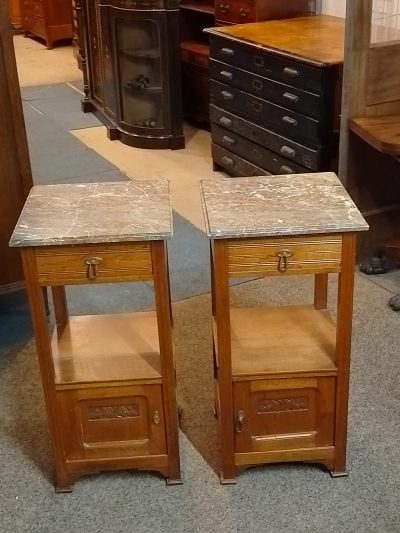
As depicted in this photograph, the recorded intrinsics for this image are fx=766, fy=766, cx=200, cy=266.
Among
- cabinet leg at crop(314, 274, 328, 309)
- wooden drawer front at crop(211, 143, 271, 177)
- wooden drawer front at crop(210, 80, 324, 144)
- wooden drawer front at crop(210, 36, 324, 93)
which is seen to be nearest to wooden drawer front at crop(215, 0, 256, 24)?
wooden drawer front at crop(210, 36, 324, 93)

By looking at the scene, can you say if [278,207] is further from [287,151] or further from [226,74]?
[226,74]

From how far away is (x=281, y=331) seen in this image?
203 centimetres

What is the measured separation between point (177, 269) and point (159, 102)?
1729 millimetres

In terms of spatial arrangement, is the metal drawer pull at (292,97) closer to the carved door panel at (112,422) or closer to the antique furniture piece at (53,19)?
the carved door panel at (112,422)

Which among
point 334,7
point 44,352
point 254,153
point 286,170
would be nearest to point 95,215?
point 44,352

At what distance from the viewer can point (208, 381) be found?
2412mm

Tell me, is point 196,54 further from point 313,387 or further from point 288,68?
point 313,387

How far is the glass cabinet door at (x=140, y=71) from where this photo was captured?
A: 4426 millimetres

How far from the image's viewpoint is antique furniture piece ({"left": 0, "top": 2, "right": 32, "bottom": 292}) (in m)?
2.43

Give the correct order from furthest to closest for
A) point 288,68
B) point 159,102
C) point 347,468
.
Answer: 1. point 159,102
2. point 288,68
3. point 347,468

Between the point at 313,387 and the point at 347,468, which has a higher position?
the point at 313,387

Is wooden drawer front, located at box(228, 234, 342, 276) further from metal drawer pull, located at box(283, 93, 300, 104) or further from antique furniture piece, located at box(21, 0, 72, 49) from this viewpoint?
antique furniture piece, located at box(21, 0, 72, 49)

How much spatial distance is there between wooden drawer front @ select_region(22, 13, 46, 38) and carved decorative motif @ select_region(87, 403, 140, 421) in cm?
656

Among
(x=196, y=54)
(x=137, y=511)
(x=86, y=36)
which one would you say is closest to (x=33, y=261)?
(x=137, y=511)
